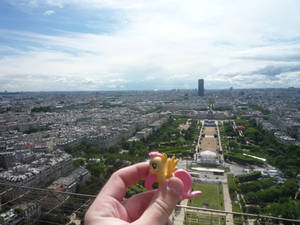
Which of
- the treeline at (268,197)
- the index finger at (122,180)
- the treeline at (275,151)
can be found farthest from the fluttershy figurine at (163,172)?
the treeline at (275,151)

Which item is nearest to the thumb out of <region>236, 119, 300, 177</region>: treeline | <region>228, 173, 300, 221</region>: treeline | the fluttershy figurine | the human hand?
the human hand

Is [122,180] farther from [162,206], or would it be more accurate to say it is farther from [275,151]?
[275,151]

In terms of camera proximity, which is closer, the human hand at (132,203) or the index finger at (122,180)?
the human hand at (132,203)

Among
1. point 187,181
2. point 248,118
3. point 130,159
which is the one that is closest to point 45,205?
point 130,159

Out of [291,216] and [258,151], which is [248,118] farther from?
[291,216]

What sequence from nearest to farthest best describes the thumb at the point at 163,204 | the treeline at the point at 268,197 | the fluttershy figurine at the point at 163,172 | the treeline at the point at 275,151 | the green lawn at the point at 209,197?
the thumb at the point at 163,204, the fluttershy figurine at the point at 163,172, the treeline at the point at 268,197, the green lawn at the point at 209,197, the treeline at the point at 275,151

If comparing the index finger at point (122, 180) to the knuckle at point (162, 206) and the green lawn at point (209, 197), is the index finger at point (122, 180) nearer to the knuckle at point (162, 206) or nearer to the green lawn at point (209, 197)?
the knuckle at point (162, 206)
